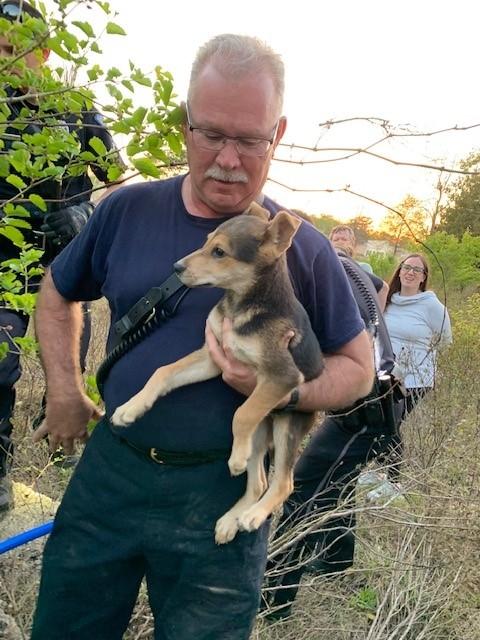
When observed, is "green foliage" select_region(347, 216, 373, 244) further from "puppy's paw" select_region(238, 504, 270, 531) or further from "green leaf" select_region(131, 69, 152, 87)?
"puppy's paw" select_region(238, 504, 270, 531)

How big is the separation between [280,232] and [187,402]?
0.66 meters

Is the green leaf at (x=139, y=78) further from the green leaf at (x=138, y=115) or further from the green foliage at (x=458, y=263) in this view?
the green foliage at (x=458, y=263)

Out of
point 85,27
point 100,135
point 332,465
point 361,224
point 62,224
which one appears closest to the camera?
point 85,27

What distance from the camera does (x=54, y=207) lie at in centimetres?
362

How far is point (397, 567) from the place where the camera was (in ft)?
13.9

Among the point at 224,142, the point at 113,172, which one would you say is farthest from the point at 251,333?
the point at 113,172

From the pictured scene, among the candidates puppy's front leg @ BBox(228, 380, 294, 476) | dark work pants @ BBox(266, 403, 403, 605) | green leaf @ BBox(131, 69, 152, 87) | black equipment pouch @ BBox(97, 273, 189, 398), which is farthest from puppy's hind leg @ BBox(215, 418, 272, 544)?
dark work pants @ BBox(266, 403, 403, 605)

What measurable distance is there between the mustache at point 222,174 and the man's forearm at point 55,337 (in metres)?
0.81

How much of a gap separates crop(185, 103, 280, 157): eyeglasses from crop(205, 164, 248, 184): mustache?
0.07 meters

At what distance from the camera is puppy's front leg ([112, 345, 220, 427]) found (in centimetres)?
211

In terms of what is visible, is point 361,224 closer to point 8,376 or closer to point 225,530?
point 8,376

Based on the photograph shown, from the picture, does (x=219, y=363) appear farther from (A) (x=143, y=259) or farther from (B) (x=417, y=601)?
(B) (x=417, y=601)

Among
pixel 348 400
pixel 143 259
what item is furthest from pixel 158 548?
pixel 143 259

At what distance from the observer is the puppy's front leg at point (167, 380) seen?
2.11m
